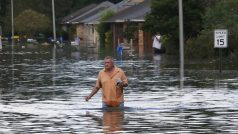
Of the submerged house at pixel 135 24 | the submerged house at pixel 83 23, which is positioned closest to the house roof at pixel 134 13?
the submerged house at pixel 135 24

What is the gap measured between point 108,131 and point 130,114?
347 centimetres

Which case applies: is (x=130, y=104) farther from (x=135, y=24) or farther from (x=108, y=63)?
(x=135, y=24)

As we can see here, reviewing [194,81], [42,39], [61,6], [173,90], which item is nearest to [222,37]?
[194,81]

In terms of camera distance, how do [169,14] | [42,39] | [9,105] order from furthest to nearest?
[42,39]
[169,14]
[9,105]

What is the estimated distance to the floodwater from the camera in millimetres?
17156

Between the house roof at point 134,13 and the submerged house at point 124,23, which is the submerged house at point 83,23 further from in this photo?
the house roof at point 134,13

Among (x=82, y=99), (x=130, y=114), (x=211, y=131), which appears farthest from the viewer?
(x=82, y=99)

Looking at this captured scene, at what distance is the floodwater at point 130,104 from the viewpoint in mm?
17156

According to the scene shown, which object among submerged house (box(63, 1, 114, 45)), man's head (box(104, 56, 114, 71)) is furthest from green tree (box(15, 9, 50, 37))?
man's head (box(104, 56, 114, 71))

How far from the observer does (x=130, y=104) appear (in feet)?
73.3

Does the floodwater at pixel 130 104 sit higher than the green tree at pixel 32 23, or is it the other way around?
the green tree at pixel 32 23

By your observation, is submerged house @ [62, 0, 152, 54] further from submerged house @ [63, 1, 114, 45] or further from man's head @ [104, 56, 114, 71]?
man's head @ [104, 56, 114, 71]

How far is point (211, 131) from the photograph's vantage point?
16141mm

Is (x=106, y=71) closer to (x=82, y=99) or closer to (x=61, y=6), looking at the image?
(x=82, y=99)
